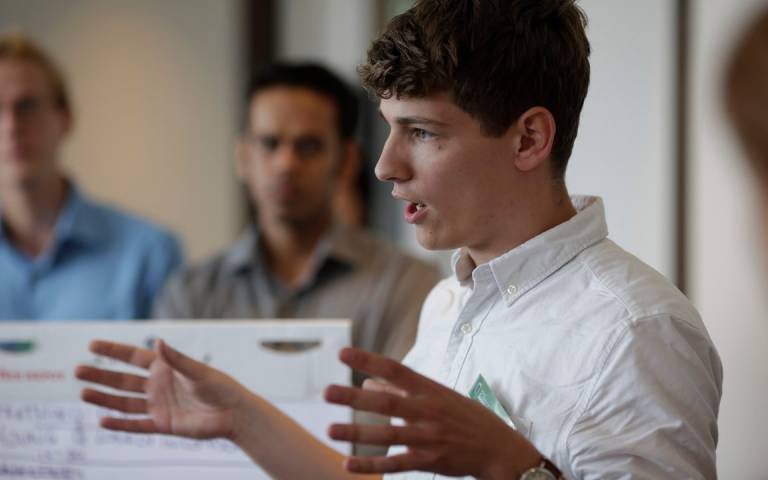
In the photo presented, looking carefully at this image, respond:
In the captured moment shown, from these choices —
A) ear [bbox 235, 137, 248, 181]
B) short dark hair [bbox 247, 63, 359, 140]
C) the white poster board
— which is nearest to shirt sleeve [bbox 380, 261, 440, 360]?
the white poster board

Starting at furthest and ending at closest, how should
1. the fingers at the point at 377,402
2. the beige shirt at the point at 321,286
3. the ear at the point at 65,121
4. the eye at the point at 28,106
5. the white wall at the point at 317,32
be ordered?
the white wall at the point at 317,32
the ear at the point at 65,121
the eye at the point at 28,106
the beige shirt at the point at 321,286
the fingers at the point at 377,402

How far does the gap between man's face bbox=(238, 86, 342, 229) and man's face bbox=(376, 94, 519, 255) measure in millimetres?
1406

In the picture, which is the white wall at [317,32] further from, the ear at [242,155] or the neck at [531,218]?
the neck at [531,218]

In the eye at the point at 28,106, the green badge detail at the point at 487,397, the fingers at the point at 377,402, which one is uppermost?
the eye at the point at 28,106

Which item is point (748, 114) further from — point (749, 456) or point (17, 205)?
point (17, 205)

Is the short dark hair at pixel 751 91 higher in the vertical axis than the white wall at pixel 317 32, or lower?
lower

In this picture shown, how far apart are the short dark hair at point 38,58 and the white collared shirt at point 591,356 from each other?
6.67ft

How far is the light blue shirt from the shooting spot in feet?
9.00

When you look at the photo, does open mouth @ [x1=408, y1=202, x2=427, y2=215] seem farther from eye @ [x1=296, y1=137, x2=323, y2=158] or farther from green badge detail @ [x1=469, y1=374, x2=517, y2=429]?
eye @ [x1=296, y1=137, x2=323, y2=158]

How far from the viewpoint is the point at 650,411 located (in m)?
1.07

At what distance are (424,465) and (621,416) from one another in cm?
23

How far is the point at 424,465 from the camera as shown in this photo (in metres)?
1.03

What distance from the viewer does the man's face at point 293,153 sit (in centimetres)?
264

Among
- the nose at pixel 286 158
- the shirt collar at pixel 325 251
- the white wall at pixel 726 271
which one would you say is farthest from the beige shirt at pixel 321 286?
the white wall at pixel 726 271
